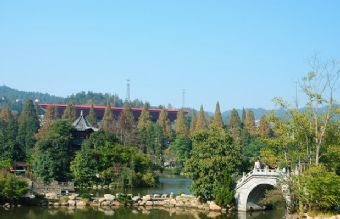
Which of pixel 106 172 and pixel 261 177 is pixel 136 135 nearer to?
pixel 106 172

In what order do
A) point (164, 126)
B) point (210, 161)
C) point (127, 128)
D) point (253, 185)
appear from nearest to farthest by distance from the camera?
point (253, 185), point (210, 161), point (127, 128), point (164, 126)

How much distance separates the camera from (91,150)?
46.4m

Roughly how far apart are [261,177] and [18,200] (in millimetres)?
15299

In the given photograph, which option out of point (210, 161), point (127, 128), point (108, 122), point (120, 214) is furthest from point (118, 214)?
point (108, 122)

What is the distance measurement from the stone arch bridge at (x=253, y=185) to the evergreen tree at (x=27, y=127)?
36497mm

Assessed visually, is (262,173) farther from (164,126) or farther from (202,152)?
(164,126)

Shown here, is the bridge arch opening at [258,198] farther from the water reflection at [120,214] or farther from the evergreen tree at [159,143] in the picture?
the evergreen tree at [159,143]

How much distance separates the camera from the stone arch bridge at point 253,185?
3256cm

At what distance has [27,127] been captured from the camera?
7294cm

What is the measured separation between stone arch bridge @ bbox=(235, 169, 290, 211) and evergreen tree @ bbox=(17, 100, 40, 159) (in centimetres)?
3650

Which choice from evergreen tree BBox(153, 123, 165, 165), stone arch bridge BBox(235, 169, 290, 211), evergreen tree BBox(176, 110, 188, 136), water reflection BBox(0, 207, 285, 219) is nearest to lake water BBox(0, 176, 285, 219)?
water reflection BBox(0, 207, 285, 219)

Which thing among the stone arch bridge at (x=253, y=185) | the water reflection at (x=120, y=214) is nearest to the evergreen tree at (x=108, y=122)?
the water reflection at (x=120, y=214)

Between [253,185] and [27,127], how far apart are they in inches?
1839

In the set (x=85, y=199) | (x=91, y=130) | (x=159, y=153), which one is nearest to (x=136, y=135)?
(x=159, y=153)
